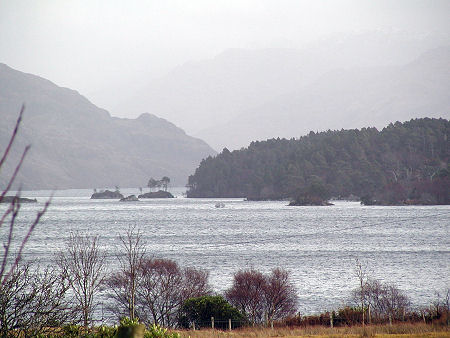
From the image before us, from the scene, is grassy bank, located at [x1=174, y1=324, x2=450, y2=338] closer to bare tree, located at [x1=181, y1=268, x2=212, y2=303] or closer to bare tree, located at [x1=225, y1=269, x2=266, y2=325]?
bare tree, located at [x1=225, y1=269, x2=266, y2=325]

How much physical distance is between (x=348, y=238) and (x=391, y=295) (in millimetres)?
47414

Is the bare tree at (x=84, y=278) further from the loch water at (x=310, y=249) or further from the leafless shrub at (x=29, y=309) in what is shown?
the loch water at (x=310, y=249)

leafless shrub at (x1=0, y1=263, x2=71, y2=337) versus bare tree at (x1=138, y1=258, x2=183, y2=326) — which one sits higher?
leafless shrub at (x1=0, y1=263, x2=71, y2=337)

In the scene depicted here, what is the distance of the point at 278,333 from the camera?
23.4 m

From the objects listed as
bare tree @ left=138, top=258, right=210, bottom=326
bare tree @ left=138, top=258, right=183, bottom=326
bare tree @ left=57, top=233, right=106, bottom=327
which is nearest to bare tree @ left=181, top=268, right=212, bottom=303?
bare tree @ left=138, top=258, right=210, bottom=326

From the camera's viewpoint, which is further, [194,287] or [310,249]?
[310,249]

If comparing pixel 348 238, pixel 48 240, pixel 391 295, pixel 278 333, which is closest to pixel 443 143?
pixel 348 238


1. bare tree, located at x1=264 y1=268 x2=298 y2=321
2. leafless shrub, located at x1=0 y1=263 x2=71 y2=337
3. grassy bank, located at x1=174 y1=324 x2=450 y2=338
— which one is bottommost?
bare tree, located at x1=264 y1=268 x2=298 y2=321

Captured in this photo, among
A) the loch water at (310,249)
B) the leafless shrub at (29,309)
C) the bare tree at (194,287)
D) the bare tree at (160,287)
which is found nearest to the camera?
the leafless shrub at (29,309)

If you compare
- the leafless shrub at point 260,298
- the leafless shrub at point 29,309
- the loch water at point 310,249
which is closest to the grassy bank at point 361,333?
the leafless shrub at point 29,309

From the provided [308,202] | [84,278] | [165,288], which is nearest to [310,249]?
[165,288]

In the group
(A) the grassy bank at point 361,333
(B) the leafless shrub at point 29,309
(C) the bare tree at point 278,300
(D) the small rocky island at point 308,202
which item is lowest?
(C) the bare tree at point 278,300

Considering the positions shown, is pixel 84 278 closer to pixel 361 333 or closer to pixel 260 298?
pixel 260 298

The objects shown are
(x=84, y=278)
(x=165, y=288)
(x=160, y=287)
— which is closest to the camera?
(x=84, y=278)
